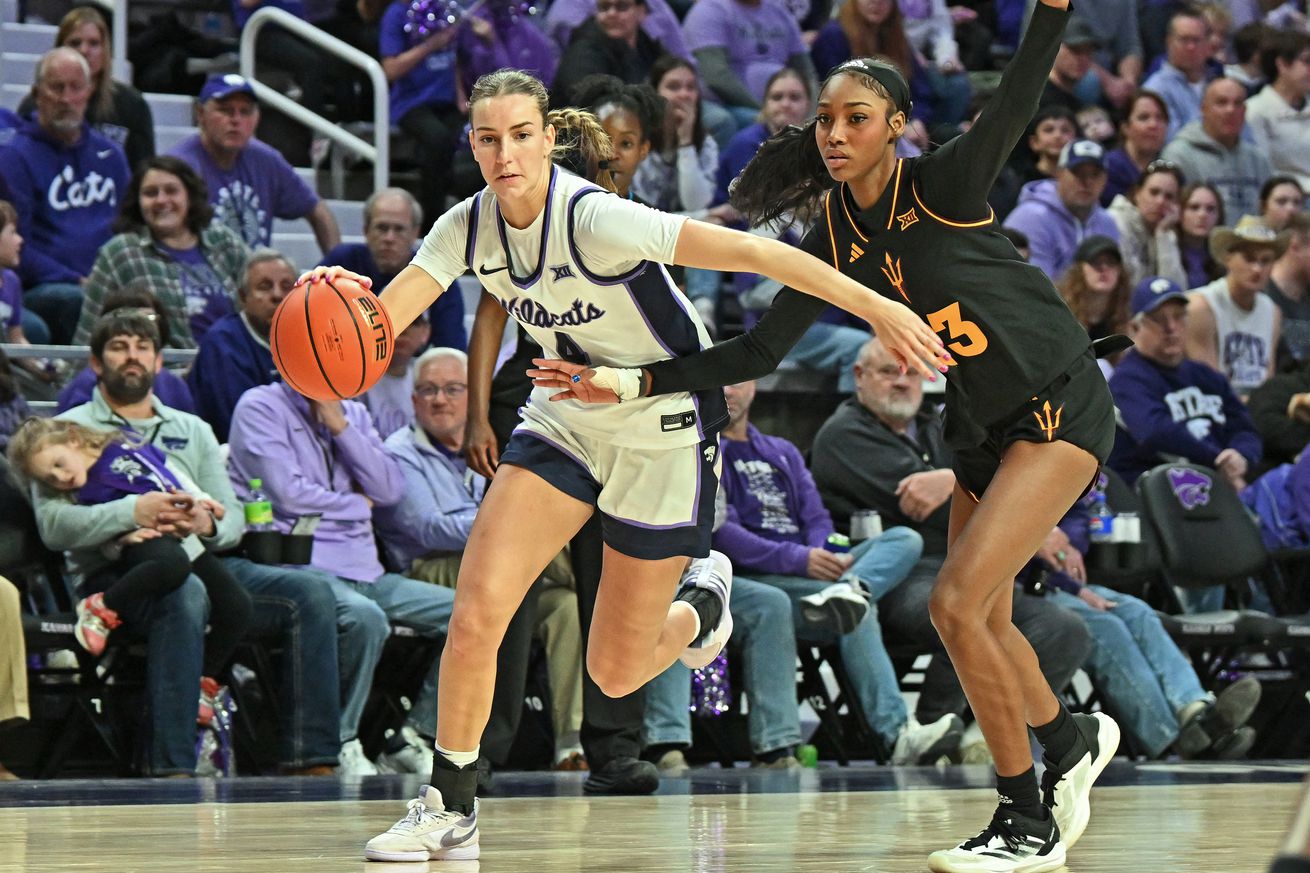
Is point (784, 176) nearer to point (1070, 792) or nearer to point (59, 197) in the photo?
point (1070, 792)

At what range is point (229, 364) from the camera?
7207 mm

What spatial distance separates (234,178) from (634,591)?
4544mm

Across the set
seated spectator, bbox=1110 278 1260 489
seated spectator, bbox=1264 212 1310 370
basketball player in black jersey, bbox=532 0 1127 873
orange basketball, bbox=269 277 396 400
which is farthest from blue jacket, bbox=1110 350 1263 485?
orange basketball, bbox=269 277 396 400

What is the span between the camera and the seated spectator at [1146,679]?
7617 millimetres

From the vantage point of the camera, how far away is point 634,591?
464 cm

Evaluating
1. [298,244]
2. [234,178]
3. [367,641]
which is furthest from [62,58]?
[367,641]

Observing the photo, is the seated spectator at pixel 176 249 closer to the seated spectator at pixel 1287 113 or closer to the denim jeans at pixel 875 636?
the denim jeans at pixel 875 636

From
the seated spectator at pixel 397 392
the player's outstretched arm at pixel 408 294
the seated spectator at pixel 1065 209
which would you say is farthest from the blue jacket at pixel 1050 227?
the player's outstretched arm at pixel 408 294

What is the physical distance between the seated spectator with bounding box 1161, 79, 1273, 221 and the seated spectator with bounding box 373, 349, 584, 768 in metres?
5.52

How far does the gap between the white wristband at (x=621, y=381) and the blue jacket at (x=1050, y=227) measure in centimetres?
564

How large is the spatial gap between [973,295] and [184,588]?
325 cm

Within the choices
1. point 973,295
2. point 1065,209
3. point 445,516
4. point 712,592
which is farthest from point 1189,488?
point 973,295

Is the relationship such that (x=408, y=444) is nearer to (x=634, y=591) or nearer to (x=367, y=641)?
(x=367, y=641)

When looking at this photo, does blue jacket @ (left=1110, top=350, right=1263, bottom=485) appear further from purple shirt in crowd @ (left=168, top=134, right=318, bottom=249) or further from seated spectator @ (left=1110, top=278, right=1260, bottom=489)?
purple shirt in crowd @ (left=168, top=134, right=318, bottom=249)
